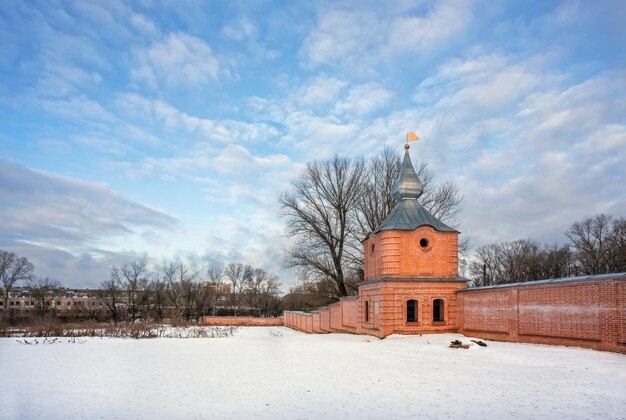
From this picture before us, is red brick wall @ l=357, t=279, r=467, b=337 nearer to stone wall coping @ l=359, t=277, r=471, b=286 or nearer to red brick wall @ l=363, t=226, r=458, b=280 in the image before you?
stone wall coping @ l=359, t=277, r=471, b=286

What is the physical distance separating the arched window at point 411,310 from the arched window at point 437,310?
976 mm

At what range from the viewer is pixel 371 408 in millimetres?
9234

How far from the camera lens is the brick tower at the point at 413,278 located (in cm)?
Result: 2359

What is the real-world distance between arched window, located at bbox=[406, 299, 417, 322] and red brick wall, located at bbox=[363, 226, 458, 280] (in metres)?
1.30

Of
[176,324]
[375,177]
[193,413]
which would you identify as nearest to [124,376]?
[193,413]

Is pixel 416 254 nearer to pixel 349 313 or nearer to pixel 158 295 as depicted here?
pixel 349 313

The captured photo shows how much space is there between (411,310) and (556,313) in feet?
26.6

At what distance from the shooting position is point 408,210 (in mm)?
26062


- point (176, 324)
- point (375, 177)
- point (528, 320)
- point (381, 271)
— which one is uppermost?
point (375, 177)

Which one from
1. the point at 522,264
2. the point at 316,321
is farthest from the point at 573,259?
the point at 316,321

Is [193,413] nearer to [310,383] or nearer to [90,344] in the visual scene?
[310,383]

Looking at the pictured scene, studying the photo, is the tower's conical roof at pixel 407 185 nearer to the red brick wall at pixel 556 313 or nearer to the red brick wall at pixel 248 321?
the red brick wall at pixel 556 313

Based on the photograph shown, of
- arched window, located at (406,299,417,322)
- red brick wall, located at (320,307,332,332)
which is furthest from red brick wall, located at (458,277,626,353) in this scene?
red brick wall, located at (320,307,332,332)

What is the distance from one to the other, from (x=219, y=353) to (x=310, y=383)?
7926 millimetres
